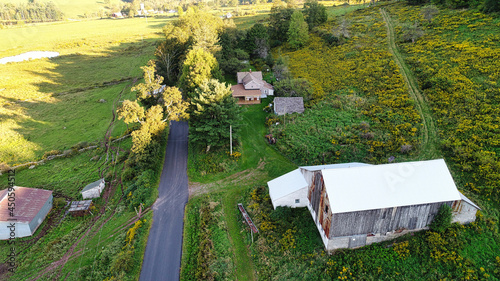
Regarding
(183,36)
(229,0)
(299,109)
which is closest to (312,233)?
(299,109)

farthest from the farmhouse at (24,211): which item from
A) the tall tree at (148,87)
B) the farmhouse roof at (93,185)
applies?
the tall tree at (148,87)

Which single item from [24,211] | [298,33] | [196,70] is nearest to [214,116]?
[196,70]

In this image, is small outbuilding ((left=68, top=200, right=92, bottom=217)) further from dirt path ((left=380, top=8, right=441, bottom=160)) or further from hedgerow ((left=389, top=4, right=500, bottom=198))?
hedgerow ((left=389, top=4, right=500, bottom=198))

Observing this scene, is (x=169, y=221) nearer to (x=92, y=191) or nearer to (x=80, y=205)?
(x=80, y=205)

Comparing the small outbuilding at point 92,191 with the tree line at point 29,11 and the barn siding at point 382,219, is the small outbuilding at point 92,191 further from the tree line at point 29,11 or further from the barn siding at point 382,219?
the tree line at point 29,11

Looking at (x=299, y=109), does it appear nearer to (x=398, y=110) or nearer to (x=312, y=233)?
(x=398, y=110)

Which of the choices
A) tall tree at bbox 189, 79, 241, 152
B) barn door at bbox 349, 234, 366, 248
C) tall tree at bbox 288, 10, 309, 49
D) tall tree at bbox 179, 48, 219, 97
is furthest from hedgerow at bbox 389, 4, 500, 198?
tall tree at bbox 179, 48, 219, 97

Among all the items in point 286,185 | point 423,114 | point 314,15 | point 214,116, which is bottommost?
point 286,185
